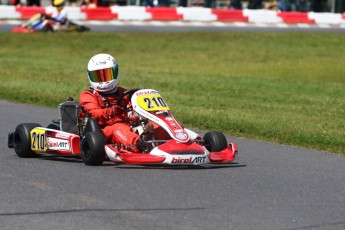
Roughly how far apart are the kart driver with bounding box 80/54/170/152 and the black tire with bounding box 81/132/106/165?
28cm

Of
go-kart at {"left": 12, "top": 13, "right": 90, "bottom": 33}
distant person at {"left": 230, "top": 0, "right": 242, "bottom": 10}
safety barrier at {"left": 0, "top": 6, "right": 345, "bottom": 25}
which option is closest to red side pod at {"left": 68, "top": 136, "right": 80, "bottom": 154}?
go-kart at {"left": 12, "top": 13, "right": 90, "bottom": 33}

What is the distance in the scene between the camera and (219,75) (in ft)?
70.6

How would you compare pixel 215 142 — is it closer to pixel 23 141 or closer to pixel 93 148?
pixel 93 148

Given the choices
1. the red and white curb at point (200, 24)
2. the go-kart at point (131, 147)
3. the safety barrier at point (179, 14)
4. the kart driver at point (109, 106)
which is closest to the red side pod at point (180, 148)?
the go-kart at point (131, 147)

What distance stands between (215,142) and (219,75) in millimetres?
12456

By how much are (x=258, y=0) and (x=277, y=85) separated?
23629mm

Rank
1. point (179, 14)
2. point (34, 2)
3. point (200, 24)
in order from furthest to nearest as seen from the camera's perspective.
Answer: point (34, 2) < point (179, 14) < point (200, 24)

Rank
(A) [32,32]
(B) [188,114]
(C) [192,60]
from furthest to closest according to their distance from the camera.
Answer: (A) [32,32], (C) [192,60], (B) [188,114]

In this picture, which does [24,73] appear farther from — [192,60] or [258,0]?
[258,0]

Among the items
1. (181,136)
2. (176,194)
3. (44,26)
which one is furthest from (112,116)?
(44,26)

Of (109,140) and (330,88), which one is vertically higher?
(109,140)

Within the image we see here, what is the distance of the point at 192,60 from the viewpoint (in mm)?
25812

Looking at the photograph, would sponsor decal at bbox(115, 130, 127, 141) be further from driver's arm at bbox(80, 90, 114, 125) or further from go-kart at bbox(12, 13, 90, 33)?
go-kart at bbox(12, 13, 90, 33)

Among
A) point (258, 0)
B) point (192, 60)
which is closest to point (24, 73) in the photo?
point (192, 60)
